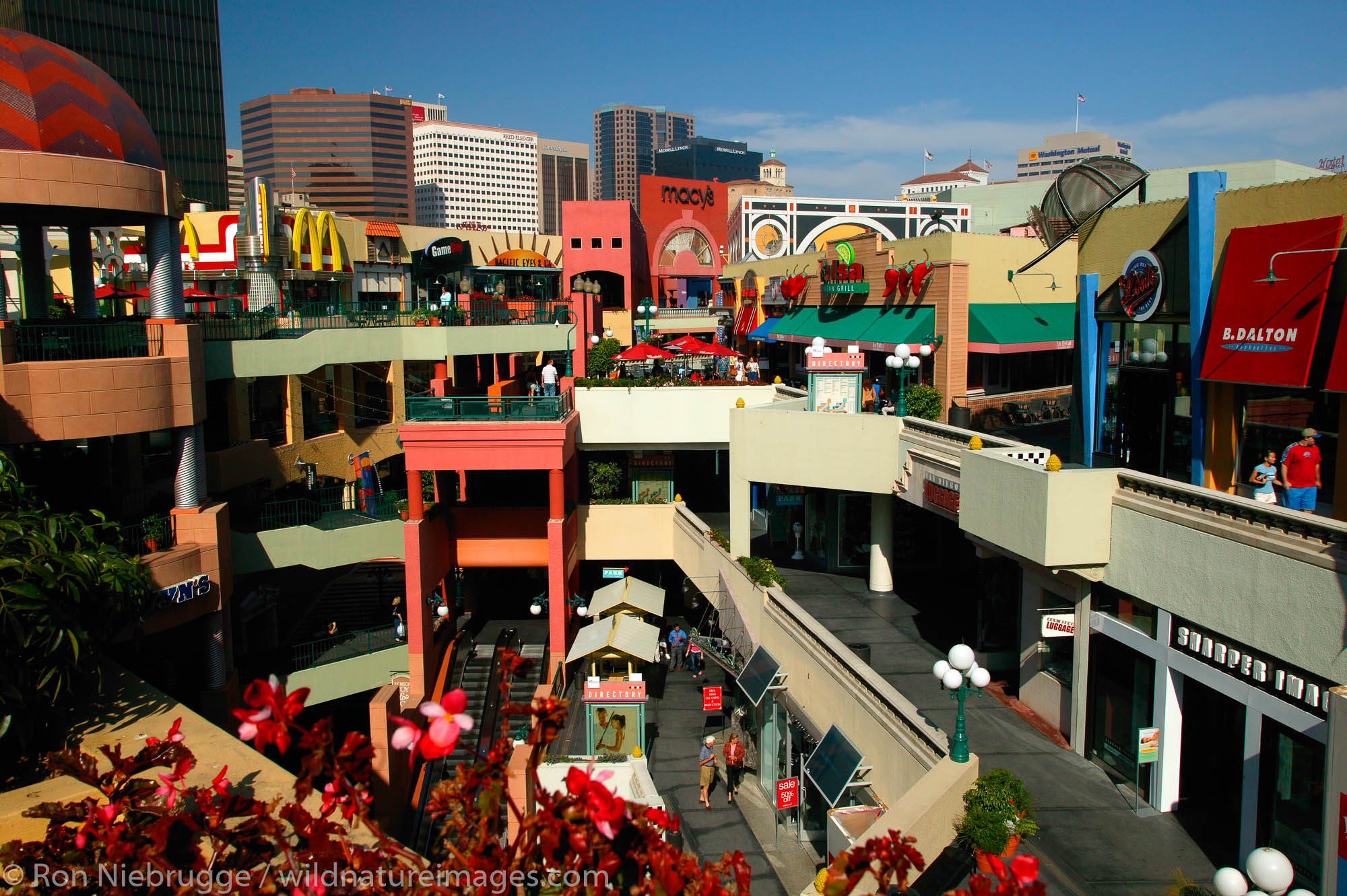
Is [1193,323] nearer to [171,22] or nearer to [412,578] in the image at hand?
[412,578]

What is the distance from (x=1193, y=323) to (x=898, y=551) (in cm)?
1200

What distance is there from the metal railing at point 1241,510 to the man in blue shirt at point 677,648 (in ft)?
53.3

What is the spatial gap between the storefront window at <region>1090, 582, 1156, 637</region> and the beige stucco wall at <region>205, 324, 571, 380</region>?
20833mm

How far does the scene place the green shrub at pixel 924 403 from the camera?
80.5 ft

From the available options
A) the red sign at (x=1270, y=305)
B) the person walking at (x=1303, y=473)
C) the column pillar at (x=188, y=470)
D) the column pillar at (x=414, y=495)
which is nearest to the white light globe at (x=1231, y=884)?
the person walking at (x=1303, y=473)

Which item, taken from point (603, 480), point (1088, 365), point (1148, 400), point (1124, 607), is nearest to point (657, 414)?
point (603, 480)

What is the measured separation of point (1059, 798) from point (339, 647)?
18840mm

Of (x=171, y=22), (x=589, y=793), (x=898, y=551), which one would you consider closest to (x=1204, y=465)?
(x=898, y=551)

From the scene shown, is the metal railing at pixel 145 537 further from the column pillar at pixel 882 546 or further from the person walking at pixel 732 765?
the column pillar at pixel 882 546

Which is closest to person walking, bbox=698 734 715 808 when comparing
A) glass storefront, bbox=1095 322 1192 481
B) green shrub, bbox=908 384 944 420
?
green shrub, bbox=908 384 944 420

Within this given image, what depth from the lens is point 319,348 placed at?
87.7 feet

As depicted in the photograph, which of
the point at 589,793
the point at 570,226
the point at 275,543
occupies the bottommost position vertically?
the point at 275,543

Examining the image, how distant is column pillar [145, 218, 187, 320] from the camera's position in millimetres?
20312

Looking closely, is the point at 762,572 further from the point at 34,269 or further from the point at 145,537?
the point at 34,269
